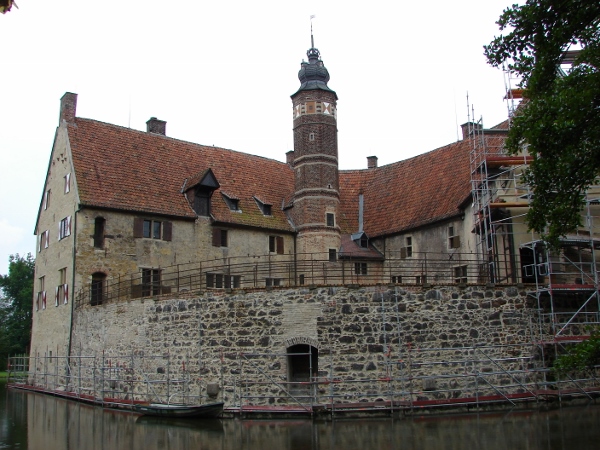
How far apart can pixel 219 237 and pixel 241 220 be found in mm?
1521

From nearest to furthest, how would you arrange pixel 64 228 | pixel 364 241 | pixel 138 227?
pixel 138 227, pixel 64 228, pixel 364 241

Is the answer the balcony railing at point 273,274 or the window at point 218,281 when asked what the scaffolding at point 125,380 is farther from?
the window at point 218,281

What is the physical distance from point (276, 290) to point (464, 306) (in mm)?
6254

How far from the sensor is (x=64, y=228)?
30391mm

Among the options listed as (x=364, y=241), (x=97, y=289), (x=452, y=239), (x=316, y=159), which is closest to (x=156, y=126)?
(x=316, y=159)

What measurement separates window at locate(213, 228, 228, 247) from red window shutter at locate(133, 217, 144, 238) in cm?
369

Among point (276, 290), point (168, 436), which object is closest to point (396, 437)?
point (168, 436)

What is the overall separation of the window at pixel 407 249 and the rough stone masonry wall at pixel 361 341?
34.9 ft

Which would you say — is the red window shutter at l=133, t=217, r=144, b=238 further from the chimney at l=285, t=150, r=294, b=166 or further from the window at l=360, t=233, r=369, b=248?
the chimney at l=285, t=150, r=294, b=166

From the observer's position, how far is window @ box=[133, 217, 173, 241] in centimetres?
2978

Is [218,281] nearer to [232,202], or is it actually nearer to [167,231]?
[167,231]

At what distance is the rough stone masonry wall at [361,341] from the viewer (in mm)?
20594

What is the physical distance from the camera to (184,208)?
31.4 meters

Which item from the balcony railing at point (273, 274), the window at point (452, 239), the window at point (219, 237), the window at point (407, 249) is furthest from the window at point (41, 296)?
the window at point (452, 239)
